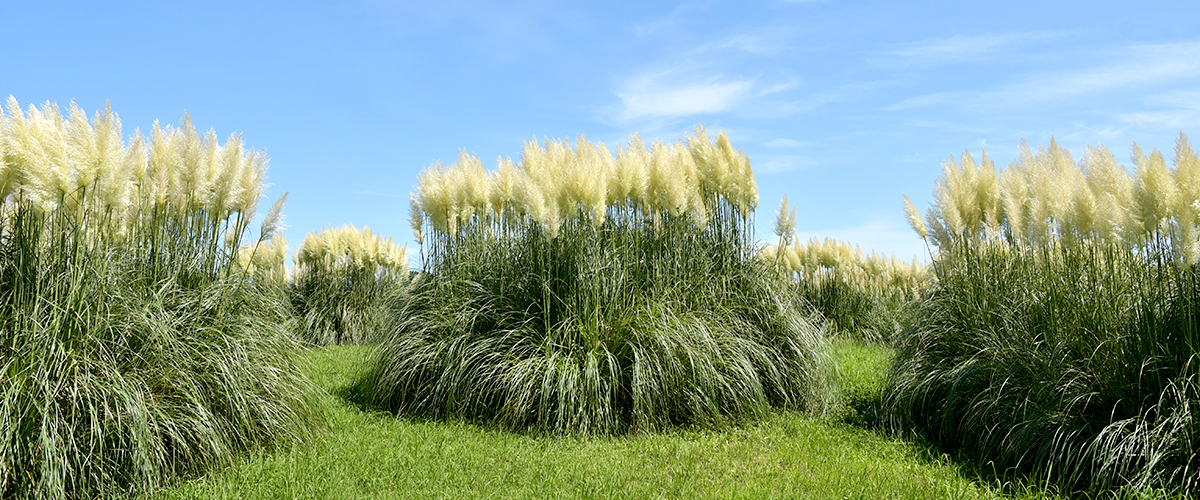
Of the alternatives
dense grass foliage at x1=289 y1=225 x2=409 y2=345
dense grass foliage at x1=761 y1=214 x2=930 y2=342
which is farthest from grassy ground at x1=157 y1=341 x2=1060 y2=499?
dense grass foliage at x1=761 y1=214 x2=930 y2=342

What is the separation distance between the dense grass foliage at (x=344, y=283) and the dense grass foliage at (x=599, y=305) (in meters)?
4.18

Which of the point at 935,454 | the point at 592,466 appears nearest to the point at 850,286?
the point at 935,454

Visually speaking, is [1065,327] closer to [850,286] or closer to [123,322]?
[123,322]

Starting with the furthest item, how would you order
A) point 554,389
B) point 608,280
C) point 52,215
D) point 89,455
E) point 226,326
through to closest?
point 608,280, point 554,389, point 226,326, point 52,215, point 89,455

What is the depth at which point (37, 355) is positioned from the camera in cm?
384

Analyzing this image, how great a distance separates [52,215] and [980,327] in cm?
573

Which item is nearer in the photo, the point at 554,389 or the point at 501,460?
the point at 501,460

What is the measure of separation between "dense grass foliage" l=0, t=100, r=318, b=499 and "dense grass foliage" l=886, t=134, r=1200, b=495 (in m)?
4.23

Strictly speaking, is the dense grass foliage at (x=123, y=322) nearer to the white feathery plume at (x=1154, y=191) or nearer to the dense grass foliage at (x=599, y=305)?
the dense grass foliage at (x=599, y=305)

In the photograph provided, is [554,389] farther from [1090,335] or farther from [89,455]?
[1090,335]

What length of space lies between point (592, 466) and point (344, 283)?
→ 303 inches

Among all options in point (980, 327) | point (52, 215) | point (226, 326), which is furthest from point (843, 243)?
point (52, 215)

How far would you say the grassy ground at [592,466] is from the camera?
4.13 meters

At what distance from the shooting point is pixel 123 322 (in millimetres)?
4188
